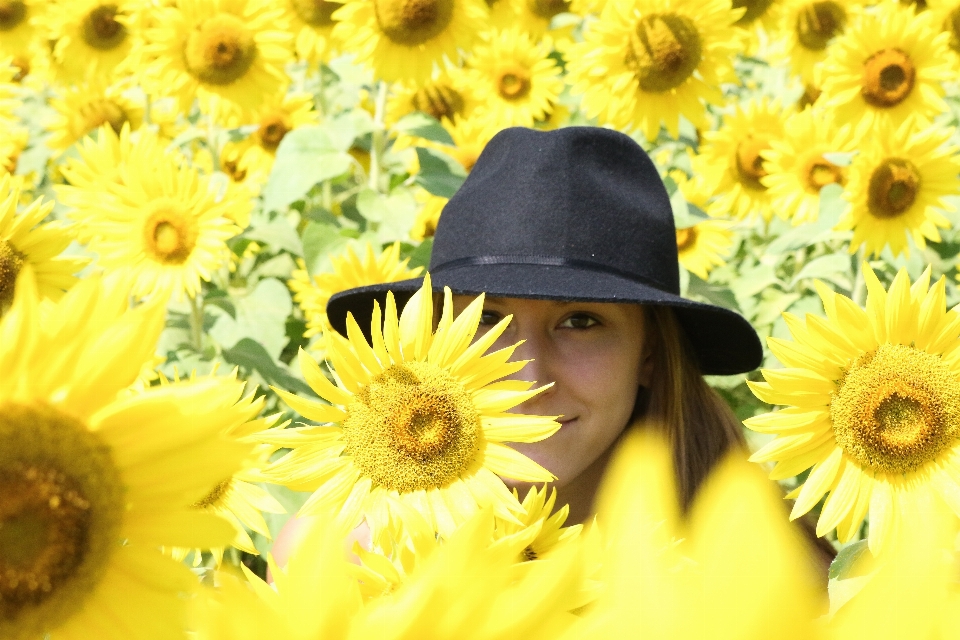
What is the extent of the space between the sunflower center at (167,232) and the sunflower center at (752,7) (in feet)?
7.96

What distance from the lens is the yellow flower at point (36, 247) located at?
3.99 feet

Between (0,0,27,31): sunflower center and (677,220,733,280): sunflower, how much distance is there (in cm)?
354

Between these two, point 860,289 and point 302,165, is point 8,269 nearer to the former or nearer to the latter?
point 302,165

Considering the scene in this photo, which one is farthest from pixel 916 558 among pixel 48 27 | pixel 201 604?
pixel 48 27

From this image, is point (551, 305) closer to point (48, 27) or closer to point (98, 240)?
point (98, 240)

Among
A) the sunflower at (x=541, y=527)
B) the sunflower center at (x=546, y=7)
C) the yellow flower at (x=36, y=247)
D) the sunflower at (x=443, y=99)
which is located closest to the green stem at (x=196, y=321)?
the yellow flower at (x=36, y=247)

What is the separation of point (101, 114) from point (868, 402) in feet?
12.3

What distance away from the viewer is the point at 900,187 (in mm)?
2904

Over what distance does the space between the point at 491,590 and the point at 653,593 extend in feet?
0.35

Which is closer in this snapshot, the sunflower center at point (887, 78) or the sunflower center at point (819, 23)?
the sunflower center at point (887, 78)

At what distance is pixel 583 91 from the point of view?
10.3 feet

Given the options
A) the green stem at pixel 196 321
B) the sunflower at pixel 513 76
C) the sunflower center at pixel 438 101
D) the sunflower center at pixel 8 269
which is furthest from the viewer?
the sunflower at pixel 513 76

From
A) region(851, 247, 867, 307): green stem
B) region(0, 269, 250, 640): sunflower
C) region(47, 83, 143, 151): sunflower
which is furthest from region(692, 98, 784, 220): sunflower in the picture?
region(0, 269, 250, 640): sunflower

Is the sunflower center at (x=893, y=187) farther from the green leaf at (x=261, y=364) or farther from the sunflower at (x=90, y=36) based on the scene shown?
the sunflower at (x=90, y=36)
